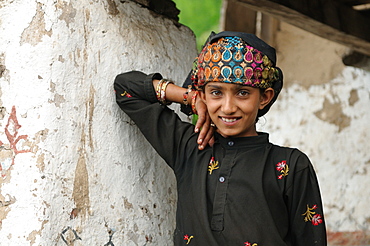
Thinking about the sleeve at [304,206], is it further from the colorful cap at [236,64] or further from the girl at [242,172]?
the colorful cap at [236,64]

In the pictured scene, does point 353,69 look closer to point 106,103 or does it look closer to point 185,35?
point 185,35

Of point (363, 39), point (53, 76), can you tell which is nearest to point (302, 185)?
point (53, 76)

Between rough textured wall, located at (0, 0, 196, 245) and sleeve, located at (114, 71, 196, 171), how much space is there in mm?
55

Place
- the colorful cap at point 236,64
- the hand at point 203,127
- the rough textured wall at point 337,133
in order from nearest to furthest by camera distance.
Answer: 1. the colorful cap at point 236,64
2. the hand at point 203,127
3. the rough textured wall at point 337,133

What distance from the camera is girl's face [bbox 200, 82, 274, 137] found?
6.13 ft

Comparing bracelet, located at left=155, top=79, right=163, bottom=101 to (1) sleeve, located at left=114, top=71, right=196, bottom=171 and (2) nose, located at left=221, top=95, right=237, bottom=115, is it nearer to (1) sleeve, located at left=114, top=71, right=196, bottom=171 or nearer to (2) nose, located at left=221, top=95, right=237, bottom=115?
(1) sleeve, located at left=114, top=71, right=196, bottom=171

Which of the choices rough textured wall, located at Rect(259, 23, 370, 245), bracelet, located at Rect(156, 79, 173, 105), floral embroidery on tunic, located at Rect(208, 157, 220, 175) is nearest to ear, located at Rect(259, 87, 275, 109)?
floral embroidery on tunic, located at Rect(208, 157, 220, 175)

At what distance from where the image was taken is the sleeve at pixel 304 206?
1868mm

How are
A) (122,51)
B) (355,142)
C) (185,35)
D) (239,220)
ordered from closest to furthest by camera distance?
(239,220) → (122,51) → (185,35) → (355,142)

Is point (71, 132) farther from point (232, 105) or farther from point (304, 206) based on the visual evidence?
point (304, 206)

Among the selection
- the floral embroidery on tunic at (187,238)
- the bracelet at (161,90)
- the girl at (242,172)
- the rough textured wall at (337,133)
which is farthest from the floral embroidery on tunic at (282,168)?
the rough textured wall at (337,133)

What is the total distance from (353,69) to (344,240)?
134 centimetres

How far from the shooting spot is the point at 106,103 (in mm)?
2064

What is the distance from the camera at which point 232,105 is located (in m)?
1.86
